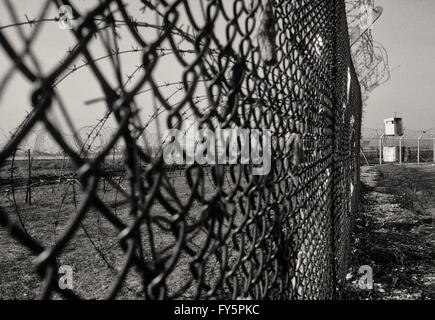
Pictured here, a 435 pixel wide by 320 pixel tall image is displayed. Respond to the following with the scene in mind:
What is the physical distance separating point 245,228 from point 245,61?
1.39 feet

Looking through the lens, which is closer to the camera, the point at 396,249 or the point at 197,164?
the point at 197,164

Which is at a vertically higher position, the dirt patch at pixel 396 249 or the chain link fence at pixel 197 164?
the chain link fence at pixel 197 164

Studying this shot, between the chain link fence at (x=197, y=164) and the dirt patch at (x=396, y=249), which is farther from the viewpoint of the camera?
the dirt patch at (x=396, y=249)

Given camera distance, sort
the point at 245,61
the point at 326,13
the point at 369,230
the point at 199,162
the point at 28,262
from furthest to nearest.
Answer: the point at 369,230
the point at 28,262
the point at 326,13
the point at 245,61
the point at 199,162

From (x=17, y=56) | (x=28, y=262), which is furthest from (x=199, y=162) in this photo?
(x=28, y=262)

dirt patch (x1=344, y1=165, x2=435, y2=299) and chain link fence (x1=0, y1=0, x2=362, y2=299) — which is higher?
chain link fence (x1=0, y1=0, x2=362, y2=299)

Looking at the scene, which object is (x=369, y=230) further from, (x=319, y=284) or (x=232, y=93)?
(x=232, y=93)

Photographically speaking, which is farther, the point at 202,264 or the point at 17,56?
the point at 202,264

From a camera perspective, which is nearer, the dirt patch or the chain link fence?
the chain link fence

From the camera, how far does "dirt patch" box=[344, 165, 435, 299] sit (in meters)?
3.55

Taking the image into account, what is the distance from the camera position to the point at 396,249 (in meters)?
4.77

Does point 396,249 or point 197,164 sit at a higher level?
point 197,164

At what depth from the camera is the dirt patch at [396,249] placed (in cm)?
355

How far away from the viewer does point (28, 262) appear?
534cm
